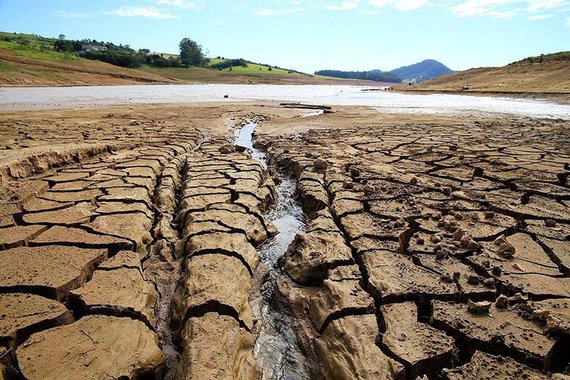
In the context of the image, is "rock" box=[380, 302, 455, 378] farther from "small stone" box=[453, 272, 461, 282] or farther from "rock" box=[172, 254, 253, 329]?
"rock" box=[172, 254, 253, 329]

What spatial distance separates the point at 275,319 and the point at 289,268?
45 centimetres

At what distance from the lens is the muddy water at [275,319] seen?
5.67ft

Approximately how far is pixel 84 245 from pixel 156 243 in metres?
0.48

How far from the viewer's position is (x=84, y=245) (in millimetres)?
2467

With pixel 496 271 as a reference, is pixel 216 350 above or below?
below

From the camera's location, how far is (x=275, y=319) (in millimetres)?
2082

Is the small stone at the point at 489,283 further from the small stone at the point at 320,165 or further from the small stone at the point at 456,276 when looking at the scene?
the small stone at the point at 320,165

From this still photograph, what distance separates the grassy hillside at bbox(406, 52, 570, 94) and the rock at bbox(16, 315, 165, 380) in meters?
20.4

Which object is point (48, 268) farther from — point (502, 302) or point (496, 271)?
point (496, 271)

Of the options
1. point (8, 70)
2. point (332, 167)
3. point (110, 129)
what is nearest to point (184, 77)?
point (8, 70)

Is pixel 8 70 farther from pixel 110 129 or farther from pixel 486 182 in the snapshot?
pixel 486 182

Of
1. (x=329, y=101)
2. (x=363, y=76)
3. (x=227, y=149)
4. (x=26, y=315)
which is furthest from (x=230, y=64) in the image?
(x=26, y=315)

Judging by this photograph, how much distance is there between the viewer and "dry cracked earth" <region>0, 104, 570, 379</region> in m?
1.61

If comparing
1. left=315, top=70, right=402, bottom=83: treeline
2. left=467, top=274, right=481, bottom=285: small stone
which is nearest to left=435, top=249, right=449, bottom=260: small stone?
left=467, top=274, right=481, bottom=285: small stone
